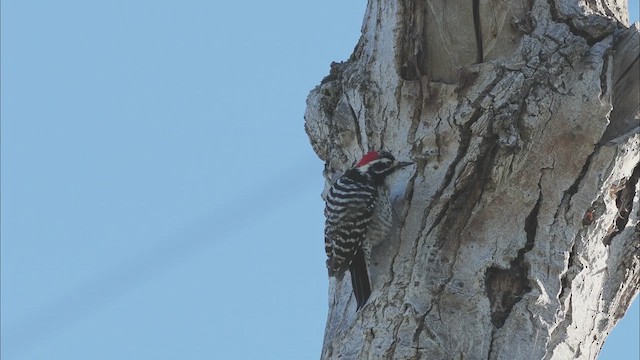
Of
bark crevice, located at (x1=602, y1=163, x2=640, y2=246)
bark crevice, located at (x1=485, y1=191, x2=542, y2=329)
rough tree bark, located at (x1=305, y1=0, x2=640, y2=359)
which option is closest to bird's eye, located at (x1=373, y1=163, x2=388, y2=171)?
rough tree bark, located at (x1=305, y1=0, x2=640, y2=359)

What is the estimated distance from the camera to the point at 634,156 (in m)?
4.20

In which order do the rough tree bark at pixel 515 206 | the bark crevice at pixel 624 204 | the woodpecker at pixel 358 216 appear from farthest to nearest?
the woodpecker at pixel 358 216
the bark crevice at pixel 624 204
the rough tree bark at pixel 515 206

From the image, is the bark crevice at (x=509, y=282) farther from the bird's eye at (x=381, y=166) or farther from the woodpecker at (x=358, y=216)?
the bird's eye at (x=381, y=166)

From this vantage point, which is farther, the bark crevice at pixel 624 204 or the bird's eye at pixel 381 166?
the bird's eye at pixel 381 166

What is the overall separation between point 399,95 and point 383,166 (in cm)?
30

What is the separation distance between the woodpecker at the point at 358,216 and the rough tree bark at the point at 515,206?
0.09 meters

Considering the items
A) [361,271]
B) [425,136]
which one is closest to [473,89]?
[425,136]

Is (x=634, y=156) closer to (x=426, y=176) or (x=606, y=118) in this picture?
(x=606, y=118)

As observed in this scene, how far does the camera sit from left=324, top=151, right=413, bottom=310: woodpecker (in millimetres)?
4625

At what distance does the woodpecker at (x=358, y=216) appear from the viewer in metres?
4.62

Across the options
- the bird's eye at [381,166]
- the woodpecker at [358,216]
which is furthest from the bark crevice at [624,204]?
the bird's eye at [381,166]

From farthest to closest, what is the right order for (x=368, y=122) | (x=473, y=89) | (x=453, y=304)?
(x=368, y=122) < (x=473, y=89) < (x=453, y=304)

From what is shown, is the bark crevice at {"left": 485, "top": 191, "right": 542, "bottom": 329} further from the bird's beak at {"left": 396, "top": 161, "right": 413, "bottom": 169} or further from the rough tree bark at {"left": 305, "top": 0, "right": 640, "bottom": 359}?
the bird's beak at {"left": 396, "top": 161, "right": 413, "bottom": 169}

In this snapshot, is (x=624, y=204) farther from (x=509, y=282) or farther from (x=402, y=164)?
(x=402, y=164)
